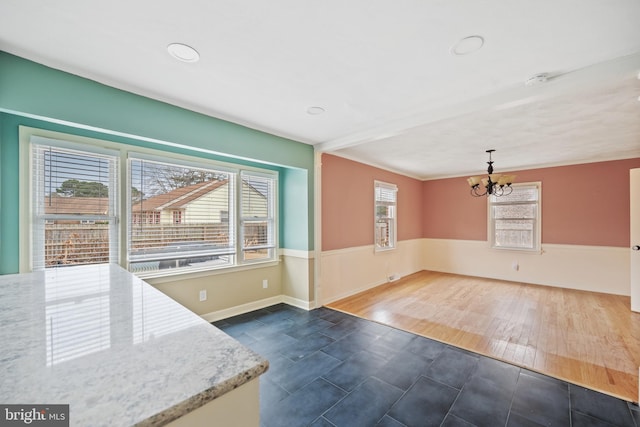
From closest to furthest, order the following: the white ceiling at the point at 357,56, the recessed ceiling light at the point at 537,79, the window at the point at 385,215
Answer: the white ceiling at the point at 357,56 → the recessed ceiling light at the point at 537,79 → the window at the point at 385,215

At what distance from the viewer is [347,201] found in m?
4.63

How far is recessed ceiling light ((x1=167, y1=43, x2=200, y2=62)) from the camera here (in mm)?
1774

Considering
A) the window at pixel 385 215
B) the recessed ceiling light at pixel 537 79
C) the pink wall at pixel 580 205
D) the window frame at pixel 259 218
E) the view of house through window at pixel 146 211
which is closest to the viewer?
the recessed ceiling light at pixel 537 79

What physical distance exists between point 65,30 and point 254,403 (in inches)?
93.1

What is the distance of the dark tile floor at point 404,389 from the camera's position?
5.95 feet

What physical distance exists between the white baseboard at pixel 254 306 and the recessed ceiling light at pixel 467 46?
11.3 ft

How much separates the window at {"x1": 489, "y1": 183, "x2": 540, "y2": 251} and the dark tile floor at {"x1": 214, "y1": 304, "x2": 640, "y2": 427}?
413 centimetres

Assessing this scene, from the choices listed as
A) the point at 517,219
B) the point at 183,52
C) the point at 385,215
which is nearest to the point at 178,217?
the point at 183,52

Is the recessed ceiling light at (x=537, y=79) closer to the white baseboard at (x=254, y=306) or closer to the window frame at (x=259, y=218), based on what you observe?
the window frame at (x=259, y=218)

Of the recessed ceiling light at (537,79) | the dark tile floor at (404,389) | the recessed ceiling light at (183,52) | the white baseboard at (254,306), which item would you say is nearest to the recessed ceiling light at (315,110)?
the recessed ceiling light at (183,52)

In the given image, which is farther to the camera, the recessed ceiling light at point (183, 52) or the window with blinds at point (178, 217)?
the window with blinds at point (178, 217)

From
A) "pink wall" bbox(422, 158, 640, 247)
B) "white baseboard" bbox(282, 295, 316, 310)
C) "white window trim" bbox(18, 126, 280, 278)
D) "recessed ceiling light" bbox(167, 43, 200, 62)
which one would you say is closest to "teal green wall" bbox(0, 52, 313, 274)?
"white window trim" bbox(18, 126, 280, 278)

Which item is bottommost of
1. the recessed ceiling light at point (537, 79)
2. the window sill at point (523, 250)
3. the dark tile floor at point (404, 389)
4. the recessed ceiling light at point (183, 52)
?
the dark tile floor at point (404, 389)

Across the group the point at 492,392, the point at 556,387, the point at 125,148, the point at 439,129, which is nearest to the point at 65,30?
the point at 125,148
